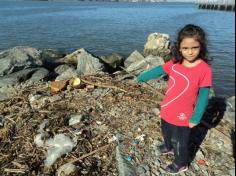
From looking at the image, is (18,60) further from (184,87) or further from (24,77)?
(184,87)

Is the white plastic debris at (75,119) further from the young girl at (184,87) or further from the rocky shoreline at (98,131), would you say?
the young girl at (184,87)

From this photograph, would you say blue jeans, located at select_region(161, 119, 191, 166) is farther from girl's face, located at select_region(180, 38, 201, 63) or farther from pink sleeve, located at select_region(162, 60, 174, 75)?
girl's face, located at select_region(180, 38, 201, 63)

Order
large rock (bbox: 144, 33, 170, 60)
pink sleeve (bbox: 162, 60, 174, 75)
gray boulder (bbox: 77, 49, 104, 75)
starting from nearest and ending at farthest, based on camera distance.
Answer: pink sleeve (bbox: 162, 60, 174, 75) < gray boulder (bbox: 77, 49, 104, 75) < large rock (bbox: 144, 33, 170, 60)

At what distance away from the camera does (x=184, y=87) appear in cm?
432

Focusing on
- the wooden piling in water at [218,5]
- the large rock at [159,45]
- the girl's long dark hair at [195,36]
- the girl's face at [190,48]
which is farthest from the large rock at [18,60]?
the wooden piling in water at [218,5]

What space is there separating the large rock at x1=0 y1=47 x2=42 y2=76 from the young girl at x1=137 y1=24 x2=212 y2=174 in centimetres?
946

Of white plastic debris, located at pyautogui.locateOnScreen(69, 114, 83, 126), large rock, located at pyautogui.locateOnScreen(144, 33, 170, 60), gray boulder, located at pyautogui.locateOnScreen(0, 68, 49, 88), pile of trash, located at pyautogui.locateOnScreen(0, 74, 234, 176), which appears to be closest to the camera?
pile of trash, located at pyautogui.locateOnScreen(0, 74, 234, 176)

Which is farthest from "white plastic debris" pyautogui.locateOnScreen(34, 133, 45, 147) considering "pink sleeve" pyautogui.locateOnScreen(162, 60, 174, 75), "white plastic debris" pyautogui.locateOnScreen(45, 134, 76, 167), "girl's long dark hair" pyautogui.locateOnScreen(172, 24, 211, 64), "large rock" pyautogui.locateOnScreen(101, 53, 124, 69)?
"large rock" pyautogui.locateOnScreen(101, 53, 124, 69)

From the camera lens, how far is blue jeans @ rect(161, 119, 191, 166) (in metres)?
4.58

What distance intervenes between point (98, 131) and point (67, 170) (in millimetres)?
1171

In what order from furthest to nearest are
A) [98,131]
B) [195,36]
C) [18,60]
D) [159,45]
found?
[159,45], [18,60], [98,131], [195,36]

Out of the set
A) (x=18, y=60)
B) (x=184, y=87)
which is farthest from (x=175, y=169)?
(x=18, y=60)

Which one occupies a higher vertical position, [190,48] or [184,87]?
[190,48]

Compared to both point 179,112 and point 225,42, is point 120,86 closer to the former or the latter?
point 179,112
